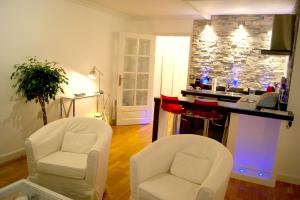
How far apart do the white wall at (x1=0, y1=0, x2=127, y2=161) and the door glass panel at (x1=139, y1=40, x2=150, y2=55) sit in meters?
0.75

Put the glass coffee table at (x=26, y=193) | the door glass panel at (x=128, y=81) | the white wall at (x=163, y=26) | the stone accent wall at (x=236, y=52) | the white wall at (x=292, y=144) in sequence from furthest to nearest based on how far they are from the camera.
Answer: the white wall at (x=163, y=26) < the door glass panel at (x=128, y=81) < the stone accent wall at (x=236, y=52) < the white wall at (x=292, y=144) < the glass coffee table at (x=26, y=193)

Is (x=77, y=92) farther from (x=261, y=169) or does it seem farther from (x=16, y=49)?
(x=261, y=169)

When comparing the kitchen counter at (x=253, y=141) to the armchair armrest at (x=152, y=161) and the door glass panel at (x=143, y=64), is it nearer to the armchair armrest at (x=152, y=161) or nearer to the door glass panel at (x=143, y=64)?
the armchair armrest at (x=152, y=161)

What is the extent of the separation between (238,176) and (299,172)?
78 cm

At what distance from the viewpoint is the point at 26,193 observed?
201cm

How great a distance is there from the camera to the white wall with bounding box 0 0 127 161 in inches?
128

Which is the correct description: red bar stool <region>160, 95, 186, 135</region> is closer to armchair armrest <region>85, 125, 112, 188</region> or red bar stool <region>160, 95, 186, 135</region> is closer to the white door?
armchair armrest <region>85, 125, 112, 188</region>

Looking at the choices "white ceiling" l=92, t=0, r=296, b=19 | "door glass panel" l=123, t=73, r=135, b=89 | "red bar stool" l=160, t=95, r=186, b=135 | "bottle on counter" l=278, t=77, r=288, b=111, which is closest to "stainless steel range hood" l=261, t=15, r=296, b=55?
"white ceiling" l=92, t=0, r=296, b=19

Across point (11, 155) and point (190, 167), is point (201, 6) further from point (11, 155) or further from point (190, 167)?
point (11, 155)

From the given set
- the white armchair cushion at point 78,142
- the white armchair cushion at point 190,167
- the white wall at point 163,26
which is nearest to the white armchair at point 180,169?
the white armchair cushion at point 190,167

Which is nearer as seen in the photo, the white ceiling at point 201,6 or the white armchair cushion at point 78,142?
the white armchair cushion at point 78,142

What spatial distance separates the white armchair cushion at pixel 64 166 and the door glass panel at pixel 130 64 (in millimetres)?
3094

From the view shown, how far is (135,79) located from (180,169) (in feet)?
11.3

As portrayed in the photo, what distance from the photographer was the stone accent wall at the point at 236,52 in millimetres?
5055
